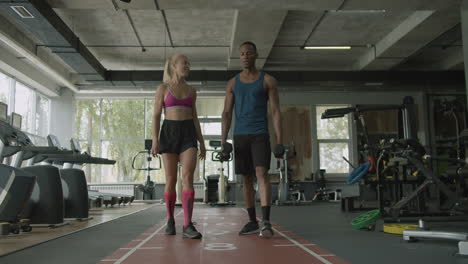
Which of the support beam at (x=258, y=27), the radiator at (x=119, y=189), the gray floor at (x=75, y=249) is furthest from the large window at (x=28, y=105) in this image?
the gray floor at (x=75, y=249)

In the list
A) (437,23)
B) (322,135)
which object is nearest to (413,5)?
(437,23)

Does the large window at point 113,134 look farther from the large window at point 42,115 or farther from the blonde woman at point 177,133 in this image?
the blonde woman at point 177,133

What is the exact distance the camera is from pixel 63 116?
12719mm

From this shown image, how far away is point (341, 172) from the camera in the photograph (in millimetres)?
13352

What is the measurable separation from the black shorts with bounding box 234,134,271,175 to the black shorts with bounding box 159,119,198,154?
0.36m

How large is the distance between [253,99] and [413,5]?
16.7ft

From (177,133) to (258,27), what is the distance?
5736 mm

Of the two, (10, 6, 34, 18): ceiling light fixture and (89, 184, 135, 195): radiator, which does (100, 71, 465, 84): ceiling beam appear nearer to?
(89, 184, 135, 195): radiator

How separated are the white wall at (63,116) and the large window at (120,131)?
474mm

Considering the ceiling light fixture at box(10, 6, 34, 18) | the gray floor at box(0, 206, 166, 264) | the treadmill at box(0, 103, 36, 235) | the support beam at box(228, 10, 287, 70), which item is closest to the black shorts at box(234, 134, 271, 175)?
the gray floor at box(0, 206, 166, 264)

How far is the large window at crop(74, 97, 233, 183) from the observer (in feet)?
43.3

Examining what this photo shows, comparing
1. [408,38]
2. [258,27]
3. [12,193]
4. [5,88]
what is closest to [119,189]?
[5,88]

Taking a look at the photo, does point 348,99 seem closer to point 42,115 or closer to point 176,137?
point 42,115

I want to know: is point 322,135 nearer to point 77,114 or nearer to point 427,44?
point 427,44
